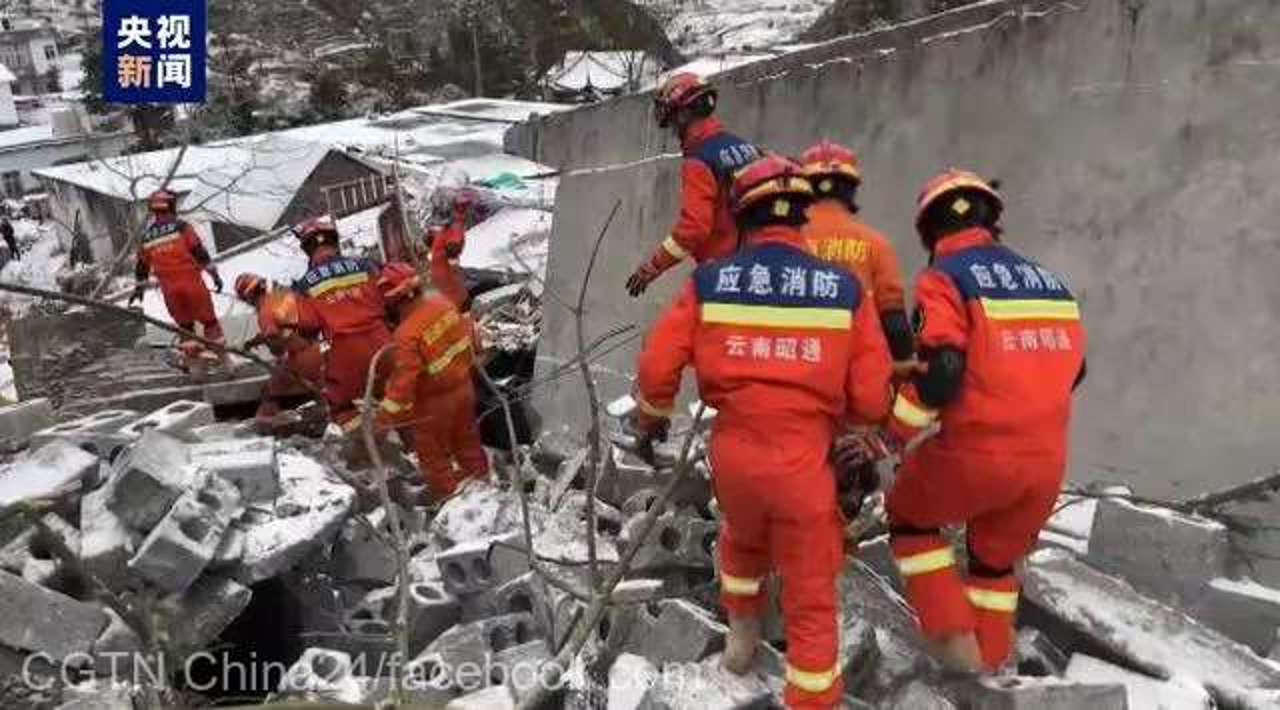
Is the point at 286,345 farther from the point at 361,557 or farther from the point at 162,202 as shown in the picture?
the point at 361,557

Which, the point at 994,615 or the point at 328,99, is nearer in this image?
the point at 994,615

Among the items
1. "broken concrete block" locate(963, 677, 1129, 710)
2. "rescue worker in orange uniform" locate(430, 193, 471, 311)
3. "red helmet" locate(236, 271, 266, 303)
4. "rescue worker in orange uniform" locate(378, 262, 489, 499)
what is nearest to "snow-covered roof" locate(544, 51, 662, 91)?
"rescue worker in orange uniform" locate(430, 193, 471, 311)

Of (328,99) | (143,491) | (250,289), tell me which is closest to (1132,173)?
(143,491)

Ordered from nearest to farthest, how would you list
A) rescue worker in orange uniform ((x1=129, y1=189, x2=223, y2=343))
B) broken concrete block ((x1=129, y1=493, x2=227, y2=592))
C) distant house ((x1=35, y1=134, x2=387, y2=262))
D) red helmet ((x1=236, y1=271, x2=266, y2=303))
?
broken concrete block ((x1=129, y1=493, x2=227, y2=592)) < red helmet ((x1=236, y1=271, x2=266, y2=303)) < rescue worker in orange uniform ((x1=129, y1=189, x2=223, y2=343)) < distant house ((x1=35, y1=134, x2=387, y2=262))

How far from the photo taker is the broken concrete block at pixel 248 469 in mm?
4754

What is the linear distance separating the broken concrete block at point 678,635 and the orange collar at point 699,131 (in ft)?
7.59

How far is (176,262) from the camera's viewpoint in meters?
9.01

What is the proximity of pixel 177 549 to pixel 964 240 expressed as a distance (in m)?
3.04

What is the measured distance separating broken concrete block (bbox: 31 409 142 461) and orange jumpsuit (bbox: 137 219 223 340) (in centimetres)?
342

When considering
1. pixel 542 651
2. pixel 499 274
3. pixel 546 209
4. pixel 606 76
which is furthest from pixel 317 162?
pixel 606 76

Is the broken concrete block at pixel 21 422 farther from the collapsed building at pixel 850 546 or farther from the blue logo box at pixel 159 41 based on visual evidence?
the blue logo box at pixel 159 41

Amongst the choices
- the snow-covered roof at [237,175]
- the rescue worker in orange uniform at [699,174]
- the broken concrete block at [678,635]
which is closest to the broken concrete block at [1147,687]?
the broken concrete block at [678,635]

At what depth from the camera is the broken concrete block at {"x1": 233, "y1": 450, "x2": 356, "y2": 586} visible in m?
4.44

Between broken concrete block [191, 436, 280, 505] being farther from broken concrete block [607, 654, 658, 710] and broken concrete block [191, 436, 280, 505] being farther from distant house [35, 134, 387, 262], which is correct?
distant house [35, 134, 387, 262]
